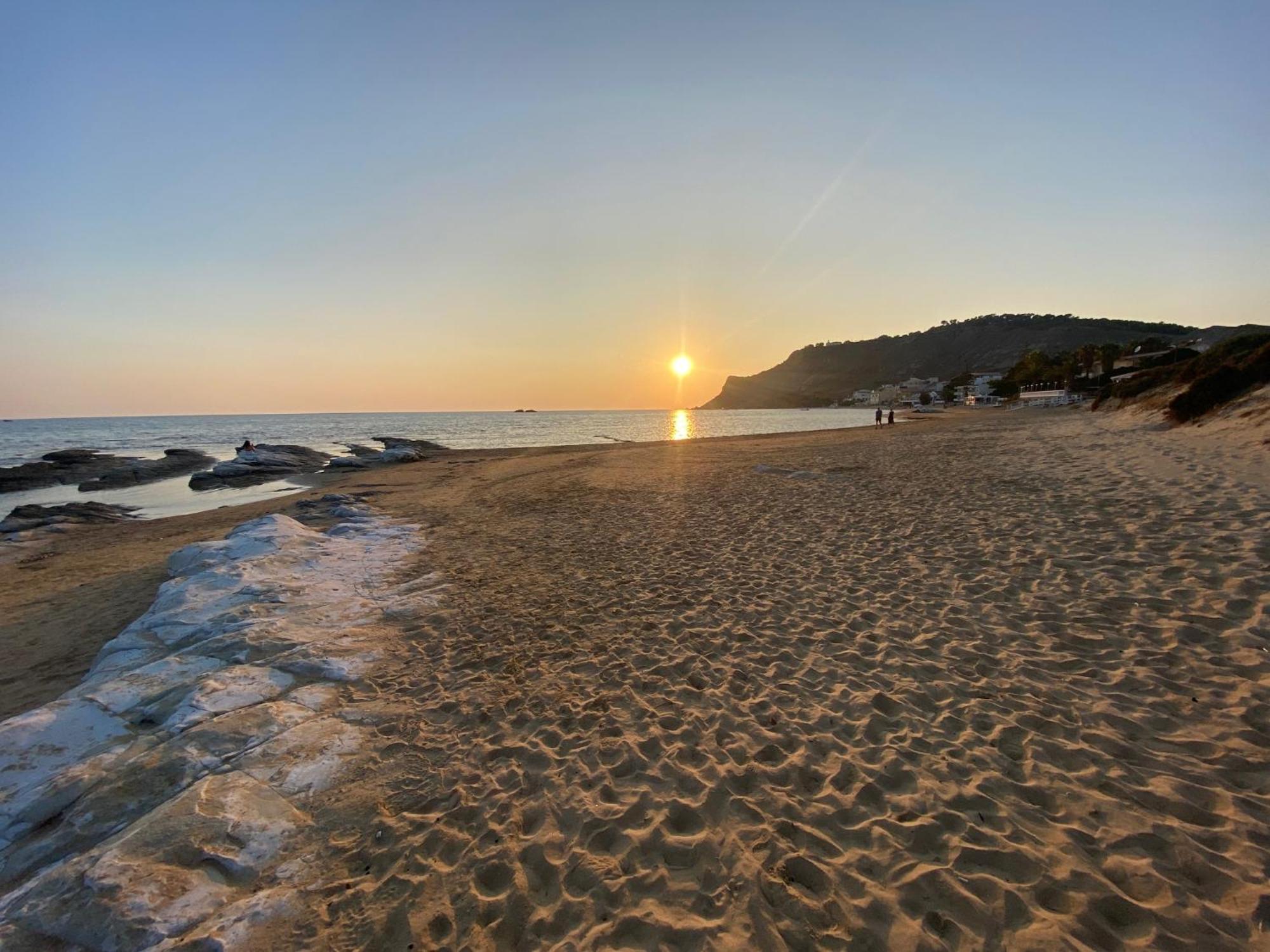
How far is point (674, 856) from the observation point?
3.69m

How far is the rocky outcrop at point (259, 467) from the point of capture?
30141 millimetres

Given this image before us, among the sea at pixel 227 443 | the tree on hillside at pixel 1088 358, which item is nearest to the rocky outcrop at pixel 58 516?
the sea at pixel 227 443

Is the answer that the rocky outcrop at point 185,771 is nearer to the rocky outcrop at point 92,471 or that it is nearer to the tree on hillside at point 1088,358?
the rocky outcrop at point 92,471

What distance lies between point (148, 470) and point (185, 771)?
138ft

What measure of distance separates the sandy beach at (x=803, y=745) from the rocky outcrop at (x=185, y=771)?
0.31 feet

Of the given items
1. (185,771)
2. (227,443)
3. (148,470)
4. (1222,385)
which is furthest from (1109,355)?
(227,443)

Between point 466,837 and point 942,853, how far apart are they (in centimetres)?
336

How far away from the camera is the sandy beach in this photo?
3209 millimetres

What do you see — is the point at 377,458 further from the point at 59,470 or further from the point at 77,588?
the point at 77,588

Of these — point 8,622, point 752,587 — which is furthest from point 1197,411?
point 8,622

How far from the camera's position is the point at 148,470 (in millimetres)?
35125

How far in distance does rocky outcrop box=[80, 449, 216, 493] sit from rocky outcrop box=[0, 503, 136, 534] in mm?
10194

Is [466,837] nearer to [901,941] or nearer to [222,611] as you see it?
[901,941]

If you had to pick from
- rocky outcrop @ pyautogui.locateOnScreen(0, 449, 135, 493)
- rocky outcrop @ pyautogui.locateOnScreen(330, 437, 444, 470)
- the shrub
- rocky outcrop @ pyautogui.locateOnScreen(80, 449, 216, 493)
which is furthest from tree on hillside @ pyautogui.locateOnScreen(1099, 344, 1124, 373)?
rocky outcrop @ pyautogui.locateOnScreen(0, 449, 135, 493)
